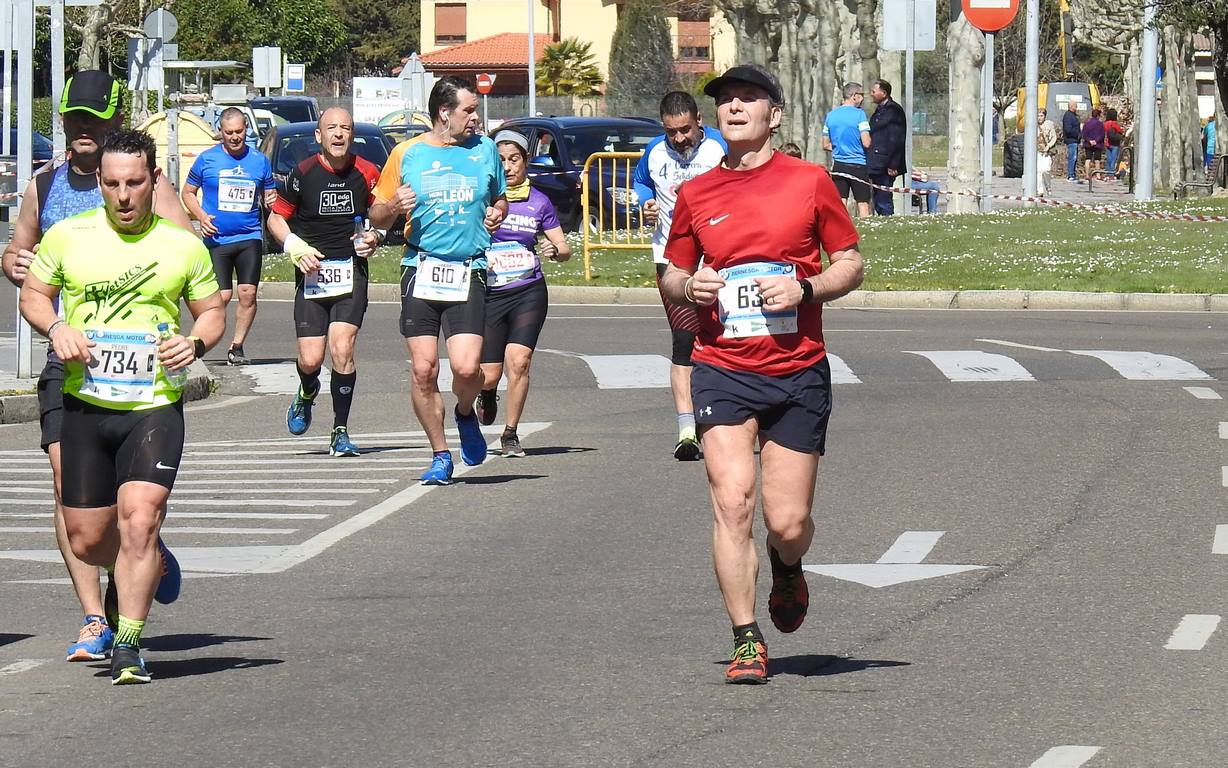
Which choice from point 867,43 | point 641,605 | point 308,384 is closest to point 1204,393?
point 308,384

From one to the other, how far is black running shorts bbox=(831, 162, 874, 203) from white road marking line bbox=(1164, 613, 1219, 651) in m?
23.8

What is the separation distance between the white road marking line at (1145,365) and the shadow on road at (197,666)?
9954mm

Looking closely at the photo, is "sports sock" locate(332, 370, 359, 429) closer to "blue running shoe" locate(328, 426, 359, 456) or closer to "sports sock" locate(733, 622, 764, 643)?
"blue running shoe" locate(328, 426, 359, 456)

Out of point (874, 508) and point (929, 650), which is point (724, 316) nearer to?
point (929, 650)

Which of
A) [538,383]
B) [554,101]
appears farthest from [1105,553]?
[554,101]

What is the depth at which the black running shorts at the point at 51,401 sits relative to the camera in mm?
7883

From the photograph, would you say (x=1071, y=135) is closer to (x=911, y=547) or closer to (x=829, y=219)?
(x=911, y=547)

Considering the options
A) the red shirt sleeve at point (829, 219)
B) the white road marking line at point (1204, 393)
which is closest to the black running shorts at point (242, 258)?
the white road marking line at point (1204, 393)

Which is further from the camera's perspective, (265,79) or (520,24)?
(520,24)

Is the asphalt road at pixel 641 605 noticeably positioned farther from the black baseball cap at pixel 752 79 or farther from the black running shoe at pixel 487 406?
the black baseball cap at pixel 752 79

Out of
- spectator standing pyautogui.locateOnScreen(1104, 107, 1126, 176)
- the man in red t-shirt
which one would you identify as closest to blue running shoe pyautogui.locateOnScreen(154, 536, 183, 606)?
the man in red t-shirt

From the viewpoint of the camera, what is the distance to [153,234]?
24.4 ft

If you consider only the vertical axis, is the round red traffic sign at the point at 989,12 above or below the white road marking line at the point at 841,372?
above

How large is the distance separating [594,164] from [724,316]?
24283 millimetres
